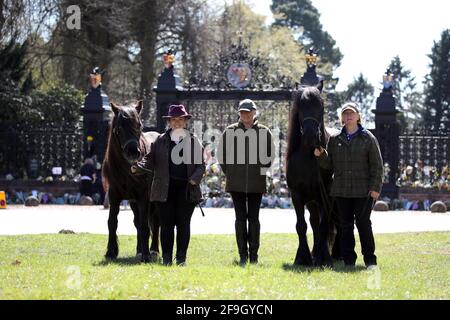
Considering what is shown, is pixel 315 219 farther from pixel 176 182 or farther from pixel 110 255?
pixel 110 255

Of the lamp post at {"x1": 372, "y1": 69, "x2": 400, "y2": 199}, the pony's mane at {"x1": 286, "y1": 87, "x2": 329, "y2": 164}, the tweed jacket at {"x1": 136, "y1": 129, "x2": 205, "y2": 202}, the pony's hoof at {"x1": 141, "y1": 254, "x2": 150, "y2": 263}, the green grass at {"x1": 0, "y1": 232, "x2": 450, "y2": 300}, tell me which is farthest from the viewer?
the lamp post at {"x1": 372, "y1": 69, "x2": 400, "y2": 199}

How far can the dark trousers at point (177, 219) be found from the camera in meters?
11.3

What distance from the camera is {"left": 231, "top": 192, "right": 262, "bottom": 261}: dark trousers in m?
11.6

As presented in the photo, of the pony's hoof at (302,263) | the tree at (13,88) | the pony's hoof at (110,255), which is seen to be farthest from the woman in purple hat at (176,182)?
the tree at (13,88)

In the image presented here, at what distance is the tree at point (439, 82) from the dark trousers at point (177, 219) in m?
39.7

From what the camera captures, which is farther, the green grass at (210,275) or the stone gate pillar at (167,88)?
the stone gate pillar at (167,88)

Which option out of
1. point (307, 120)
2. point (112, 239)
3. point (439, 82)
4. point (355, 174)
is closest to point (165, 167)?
point (112, 239)

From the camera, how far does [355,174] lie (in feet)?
35.9

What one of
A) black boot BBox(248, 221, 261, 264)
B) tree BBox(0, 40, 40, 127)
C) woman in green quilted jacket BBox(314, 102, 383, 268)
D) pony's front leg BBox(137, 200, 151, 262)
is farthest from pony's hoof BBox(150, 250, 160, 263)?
tree BBox(0, 40, 40, 127)

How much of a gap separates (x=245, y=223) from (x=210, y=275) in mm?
2123

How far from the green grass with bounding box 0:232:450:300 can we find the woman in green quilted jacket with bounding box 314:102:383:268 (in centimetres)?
48

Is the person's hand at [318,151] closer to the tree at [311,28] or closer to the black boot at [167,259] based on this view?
the black boot at [167,259]

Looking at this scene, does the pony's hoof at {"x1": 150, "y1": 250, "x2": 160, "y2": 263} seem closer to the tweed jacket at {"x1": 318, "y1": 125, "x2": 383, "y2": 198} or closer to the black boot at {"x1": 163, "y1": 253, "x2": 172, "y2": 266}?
the black boot at {"x1": 163, "y1": 253, "x2": 172, "y2": 266}

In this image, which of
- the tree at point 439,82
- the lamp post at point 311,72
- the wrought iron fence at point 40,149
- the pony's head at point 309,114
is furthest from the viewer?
the tree at point 439,82
